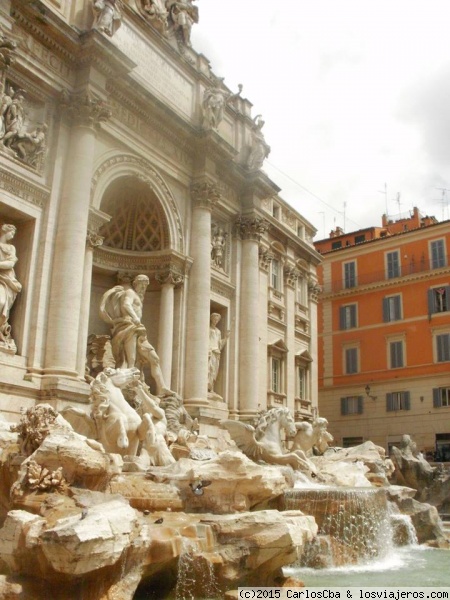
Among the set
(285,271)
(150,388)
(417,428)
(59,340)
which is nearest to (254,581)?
(59,340)

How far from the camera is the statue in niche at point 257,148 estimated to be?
23.0 metres

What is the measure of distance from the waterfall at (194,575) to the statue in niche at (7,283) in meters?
7.69

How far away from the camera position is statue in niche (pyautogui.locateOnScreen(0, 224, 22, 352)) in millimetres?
13750

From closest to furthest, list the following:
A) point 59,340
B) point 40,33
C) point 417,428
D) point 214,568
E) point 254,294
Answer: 1. point 214,568
2. point 59,340
3. point 40,33
4. point 254,294
5. point 417,428

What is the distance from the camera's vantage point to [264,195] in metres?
23.3

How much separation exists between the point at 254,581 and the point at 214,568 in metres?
0.62

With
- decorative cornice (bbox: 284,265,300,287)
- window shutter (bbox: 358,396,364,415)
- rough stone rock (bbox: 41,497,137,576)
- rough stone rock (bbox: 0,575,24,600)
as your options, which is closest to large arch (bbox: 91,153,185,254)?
decorative cornice (bbox: 284,265,300,287)

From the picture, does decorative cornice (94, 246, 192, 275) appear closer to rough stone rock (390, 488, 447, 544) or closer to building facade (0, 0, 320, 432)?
building facade (0, 0, 320, 432)

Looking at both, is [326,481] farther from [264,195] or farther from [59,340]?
[264,195]

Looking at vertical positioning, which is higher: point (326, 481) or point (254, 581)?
point (326, 481)

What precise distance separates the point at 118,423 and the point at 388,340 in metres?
24.8

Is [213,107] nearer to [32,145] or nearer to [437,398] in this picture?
[32,145]

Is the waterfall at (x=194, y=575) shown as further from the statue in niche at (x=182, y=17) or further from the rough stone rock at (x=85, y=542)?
the statue in niche at (x=182, y=17)

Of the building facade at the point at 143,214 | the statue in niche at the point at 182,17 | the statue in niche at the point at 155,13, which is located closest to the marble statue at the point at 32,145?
the building facade at the point at 143,214
